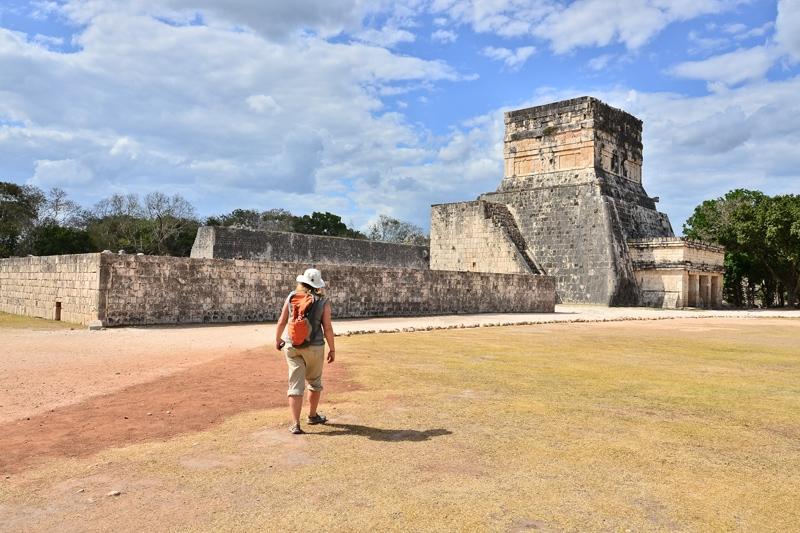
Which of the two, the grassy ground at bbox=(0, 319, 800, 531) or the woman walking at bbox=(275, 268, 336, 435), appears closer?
the grassy ground at bbox=(0, 319, 800, 531)

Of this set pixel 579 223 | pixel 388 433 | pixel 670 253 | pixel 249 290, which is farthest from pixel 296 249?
pixel 388 433

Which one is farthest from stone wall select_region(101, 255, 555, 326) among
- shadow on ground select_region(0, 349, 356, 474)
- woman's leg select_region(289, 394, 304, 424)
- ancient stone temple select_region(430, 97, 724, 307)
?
woman's leg select_region(289, 394, 304, 424)

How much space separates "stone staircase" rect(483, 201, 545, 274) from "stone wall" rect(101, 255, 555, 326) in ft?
21.4

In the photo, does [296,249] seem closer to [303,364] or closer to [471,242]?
[471,242]

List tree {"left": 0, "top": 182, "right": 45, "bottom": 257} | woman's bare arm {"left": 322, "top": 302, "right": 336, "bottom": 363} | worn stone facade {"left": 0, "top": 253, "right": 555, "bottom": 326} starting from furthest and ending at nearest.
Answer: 1. tree {"left": 0, "top": 182, "right": 45, "bottom": 257}
2. worn stone facade {"left": 0, "top": 253, "right": 555, "bottom": 326}
3. woman's bare arm {"left": 322, "top": 302, "right": 336, "bottom": 363}

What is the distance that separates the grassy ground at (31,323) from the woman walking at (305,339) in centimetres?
908

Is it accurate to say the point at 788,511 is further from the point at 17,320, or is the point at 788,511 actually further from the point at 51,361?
the point at 17,320

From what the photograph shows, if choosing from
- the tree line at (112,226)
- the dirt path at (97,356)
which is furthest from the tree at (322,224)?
the dirt path at (97,356)

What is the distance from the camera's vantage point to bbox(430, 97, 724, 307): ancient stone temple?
23891mm

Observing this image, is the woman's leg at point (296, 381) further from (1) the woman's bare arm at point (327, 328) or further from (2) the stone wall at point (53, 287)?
(2) the stone wall at point (53, 287)

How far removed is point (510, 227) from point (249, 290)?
1523 centimetres

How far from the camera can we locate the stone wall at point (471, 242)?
25266 millimetres

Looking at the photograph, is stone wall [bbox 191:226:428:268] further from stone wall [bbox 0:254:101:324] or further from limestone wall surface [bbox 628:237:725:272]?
limestone wall surface [bbox 628:237:725:272]

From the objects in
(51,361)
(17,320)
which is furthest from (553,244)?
(51,361)
